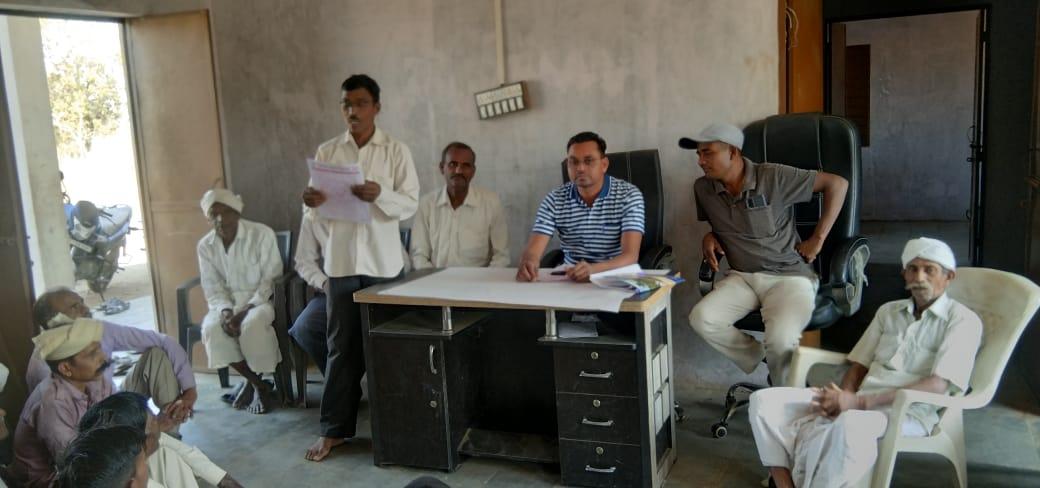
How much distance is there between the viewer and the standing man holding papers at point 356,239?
3.21 metres

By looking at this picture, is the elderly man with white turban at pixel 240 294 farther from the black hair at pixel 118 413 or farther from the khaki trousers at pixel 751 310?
the khaki trousers at pixel 751 310

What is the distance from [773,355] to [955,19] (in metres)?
8.08

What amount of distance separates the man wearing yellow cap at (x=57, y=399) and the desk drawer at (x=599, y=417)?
65.5 inches

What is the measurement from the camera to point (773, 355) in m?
3.06

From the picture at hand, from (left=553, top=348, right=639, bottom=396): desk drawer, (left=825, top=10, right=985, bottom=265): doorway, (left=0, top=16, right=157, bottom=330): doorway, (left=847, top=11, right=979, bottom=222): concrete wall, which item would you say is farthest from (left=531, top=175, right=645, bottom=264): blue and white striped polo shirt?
(left=847, top=11, right=979, bottom=222): concrete wall

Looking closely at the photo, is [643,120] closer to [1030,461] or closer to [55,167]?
[1030,461]

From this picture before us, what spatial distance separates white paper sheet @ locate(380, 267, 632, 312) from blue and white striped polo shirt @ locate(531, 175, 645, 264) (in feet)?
0.76

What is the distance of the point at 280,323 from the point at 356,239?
1.19 metres

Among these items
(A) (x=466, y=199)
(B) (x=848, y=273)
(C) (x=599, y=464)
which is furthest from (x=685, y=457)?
(A) (x=466, y=199)

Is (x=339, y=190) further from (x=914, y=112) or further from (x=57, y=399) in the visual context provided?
(x=914, y=112)

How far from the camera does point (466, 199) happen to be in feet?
13.0

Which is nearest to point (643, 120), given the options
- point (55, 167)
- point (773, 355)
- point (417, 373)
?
point (773, 355)

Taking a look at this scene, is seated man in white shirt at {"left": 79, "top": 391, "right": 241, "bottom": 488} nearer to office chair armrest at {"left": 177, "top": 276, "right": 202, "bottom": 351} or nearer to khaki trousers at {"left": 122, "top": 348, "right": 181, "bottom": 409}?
khaki trousers at {"left": 122, "top": 348, "right": 181, "bottom": 409}

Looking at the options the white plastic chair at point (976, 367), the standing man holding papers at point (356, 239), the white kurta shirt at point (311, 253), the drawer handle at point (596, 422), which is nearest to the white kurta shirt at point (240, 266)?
the white kurta shirt at point (311, 253)
